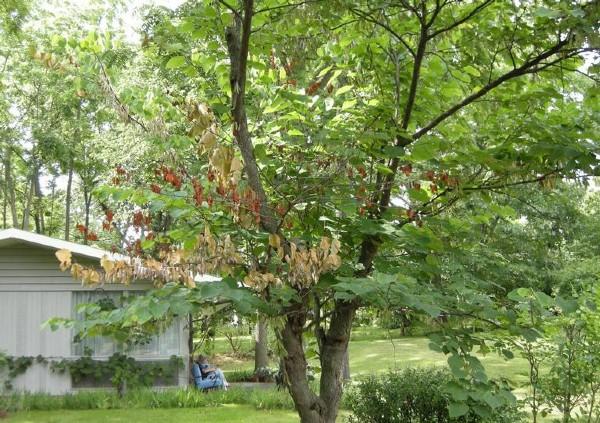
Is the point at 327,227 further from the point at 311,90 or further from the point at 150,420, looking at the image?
the point at 150,420

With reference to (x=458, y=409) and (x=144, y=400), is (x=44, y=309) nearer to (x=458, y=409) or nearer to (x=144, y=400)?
(x=144, y=400)

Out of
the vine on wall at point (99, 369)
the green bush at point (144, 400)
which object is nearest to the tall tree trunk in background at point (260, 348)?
the vine on wall at point (99, 369)

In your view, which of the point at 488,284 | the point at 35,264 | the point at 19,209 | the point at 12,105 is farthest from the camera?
the point at 19,209

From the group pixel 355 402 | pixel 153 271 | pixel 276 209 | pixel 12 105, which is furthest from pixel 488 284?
pixel 12 105

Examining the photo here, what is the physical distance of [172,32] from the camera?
384 cm

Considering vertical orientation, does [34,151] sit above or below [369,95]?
above

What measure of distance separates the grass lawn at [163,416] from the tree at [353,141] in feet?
23.3

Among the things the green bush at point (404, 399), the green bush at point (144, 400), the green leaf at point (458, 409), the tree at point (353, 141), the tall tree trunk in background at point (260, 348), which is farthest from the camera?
the tall tree trunk in background at point (260, 348)

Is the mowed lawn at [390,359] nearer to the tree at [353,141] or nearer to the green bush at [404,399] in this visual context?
the green bush at [404,399]

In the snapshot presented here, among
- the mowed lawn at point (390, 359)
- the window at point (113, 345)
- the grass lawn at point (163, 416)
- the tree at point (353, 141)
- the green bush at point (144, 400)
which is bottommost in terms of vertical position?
the mowed lawn at point (390, 359)

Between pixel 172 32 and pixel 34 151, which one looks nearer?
pixel 172 32

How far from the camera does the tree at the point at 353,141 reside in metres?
3.10

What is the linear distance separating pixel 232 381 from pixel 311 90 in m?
13.0

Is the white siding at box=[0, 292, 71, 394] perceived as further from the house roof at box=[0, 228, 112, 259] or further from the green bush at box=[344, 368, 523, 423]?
the green bush at box=[344, 368, 523, 423]
